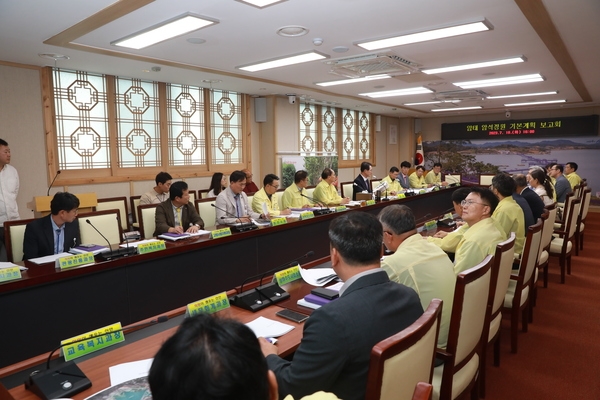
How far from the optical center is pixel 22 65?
462 cm

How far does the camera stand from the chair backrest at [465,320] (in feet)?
5.01

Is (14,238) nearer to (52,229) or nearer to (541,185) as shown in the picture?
(52,229)

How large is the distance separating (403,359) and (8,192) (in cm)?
446

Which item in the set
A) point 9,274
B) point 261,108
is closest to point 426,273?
point 9,274

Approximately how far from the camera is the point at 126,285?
2477 mm

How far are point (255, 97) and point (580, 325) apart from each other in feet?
19.8

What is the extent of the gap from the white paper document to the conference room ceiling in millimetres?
2311

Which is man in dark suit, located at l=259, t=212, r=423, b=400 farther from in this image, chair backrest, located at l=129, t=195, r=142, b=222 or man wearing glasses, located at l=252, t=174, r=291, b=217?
chair backrest, located at l=129, t=195, r=142, b=222

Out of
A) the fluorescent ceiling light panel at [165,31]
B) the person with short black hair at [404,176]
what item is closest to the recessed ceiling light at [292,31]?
the fluorescent ceiling light panel at [165,31]

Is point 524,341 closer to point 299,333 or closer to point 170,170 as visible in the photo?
point 299,333

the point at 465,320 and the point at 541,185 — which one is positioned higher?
the point at 541,185

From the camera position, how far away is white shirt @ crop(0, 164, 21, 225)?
3.98 metres

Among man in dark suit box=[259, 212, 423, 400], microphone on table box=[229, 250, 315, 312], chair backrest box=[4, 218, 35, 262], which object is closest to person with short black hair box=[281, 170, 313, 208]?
chair backrest box=[4, 218, 35, 262]

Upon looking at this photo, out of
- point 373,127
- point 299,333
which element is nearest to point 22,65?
point 299,333
